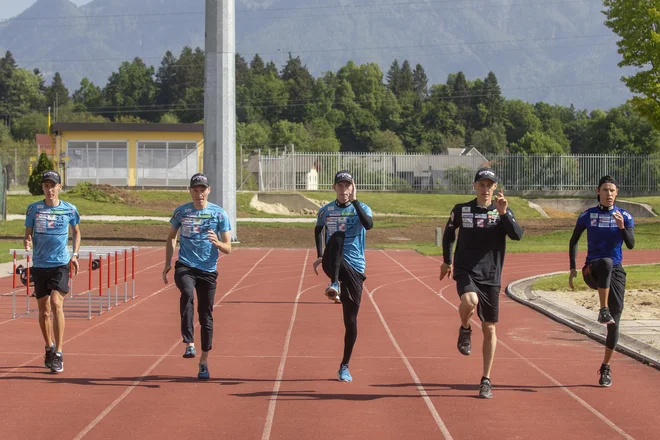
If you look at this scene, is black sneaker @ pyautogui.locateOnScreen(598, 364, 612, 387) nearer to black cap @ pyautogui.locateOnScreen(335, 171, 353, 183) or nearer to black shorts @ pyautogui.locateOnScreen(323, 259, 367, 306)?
black shorts @ pyautogui.locateOnScreen(323, 259, 367, 306)

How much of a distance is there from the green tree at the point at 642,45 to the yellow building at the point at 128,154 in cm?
2634

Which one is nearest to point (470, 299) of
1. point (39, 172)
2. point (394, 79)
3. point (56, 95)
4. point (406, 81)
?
point (39, 172)

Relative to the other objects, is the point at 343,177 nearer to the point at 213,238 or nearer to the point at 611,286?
the point at 213,238

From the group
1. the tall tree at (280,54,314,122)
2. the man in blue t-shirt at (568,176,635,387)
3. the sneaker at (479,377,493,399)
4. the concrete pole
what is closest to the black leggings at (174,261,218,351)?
the sneaker at (479,377,493,399)

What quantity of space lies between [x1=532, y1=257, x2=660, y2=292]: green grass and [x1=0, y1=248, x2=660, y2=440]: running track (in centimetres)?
321

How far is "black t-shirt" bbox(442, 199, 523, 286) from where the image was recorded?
29.5ft

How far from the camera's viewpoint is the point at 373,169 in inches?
2381

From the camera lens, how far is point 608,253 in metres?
9.84

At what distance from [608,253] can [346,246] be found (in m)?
2.61

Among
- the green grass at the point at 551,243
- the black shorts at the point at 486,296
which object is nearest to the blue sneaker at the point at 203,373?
the black shorts at the point at 486,296

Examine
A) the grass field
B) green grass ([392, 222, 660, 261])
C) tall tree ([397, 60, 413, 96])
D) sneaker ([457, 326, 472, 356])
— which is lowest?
green grass ([392, 222, 660, 261])

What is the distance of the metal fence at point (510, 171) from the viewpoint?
60.2 metres

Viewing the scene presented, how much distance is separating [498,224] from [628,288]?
9.72 meters

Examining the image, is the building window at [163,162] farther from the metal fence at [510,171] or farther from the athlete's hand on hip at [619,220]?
the athlete's hand on hip at [619,220]
